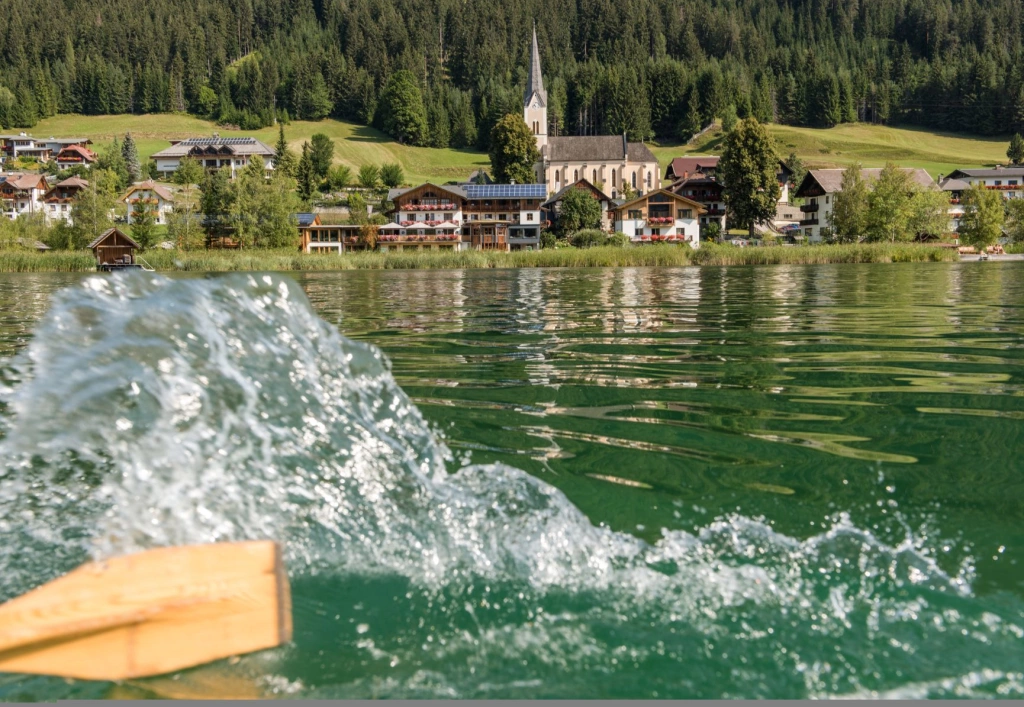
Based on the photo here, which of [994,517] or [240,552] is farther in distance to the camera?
[994,517]

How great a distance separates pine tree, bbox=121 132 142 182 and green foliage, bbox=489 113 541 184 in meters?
52.3

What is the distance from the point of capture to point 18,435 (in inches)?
256

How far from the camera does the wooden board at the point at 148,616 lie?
12.4 ft

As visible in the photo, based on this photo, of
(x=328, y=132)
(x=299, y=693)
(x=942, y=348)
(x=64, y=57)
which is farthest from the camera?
(x=64, y=57)

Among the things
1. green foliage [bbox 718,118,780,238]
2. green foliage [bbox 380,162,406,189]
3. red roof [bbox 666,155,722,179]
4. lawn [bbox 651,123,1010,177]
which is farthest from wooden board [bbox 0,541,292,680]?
lawn [bbox 651,123,1010,177]

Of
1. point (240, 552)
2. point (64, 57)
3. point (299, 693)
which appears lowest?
point (299, 693)

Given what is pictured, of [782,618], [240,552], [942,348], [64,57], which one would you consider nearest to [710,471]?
[782,618]

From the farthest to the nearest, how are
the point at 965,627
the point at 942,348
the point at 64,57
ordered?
the point at 64,57 < the point at 942,348 < the point at 965,627

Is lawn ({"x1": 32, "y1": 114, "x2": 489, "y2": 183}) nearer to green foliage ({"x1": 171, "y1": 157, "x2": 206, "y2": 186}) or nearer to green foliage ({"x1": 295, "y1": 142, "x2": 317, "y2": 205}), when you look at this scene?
green foliage ({"x1": 295, "y1": 142, "x2": 317, "y2": 205})

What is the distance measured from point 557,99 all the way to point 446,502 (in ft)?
529

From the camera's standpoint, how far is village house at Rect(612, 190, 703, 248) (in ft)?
306

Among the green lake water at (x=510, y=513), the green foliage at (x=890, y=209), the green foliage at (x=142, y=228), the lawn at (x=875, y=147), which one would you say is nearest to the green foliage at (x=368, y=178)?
the green foliage at (x=142, y=228)

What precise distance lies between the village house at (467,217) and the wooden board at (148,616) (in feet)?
291

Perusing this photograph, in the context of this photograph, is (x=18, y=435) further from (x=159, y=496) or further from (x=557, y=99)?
(x=557, y=99)
